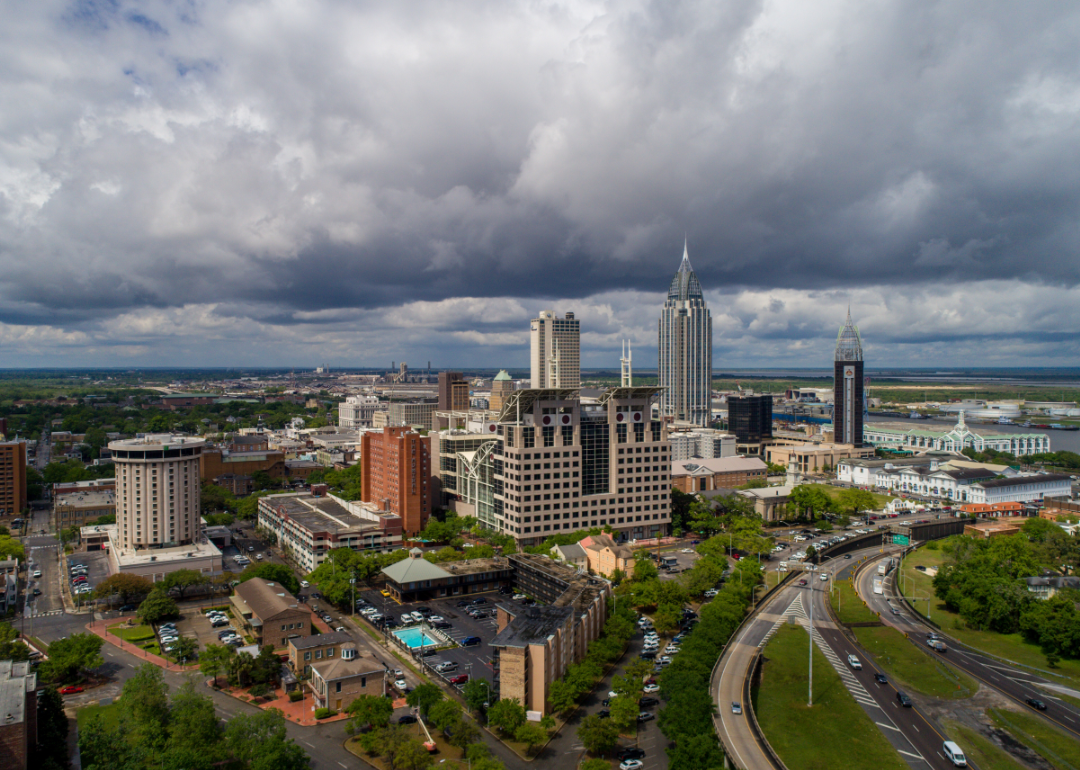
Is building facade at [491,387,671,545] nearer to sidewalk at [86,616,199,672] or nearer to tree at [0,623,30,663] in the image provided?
sidewalk at [86,616,199,672]

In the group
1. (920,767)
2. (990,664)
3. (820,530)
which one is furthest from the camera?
(820,530)

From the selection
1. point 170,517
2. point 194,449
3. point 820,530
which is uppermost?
point 194,449

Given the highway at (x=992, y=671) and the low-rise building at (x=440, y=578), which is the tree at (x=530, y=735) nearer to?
the low-rise building at (x=440, y=578)

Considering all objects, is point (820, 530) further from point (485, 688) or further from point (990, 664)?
point (485, 688)

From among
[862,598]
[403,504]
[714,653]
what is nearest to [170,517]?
[403,504]

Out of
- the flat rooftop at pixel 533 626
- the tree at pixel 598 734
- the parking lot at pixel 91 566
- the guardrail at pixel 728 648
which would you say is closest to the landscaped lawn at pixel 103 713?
the flat rooftop at pixel 533 626

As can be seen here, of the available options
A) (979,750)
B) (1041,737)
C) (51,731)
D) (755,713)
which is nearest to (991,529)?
(1041,737)

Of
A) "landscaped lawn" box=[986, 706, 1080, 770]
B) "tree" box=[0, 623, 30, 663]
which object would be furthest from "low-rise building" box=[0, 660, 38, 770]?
"landscaped lawn" box=[986, 706, 1080, 770]
